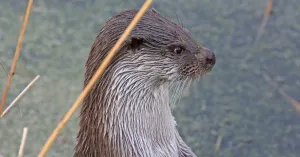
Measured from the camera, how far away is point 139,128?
1.88 m

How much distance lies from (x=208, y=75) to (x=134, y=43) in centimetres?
120

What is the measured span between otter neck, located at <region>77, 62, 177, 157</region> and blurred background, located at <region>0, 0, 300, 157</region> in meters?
0.76

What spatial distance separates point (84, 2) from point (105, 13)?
0.13 m

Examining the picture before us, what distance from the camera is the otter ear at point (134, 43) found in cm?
176

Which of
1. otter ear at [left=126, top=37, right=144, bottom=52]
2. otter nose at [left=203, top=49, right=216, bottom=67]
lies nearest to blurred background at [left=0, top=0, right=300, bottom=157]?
otter nose at [left=203, top=49, right=216, bottom=67]

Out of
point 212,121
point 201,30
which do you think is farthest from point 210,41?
point 212,121

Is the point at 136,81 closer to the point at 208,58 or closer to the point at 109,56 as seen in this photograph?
the point at 208,58

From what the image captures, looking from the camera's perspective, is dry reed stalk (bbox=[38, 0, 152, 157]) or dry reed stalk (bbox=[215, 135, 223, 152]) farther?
dry reed stalk (bbox=[215, 135, 223, 152])

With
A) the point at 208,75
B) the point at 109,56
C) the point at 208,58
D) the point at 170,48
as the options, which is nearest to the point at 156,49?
the point at 170,48

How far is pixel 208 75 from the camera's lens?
294 centimetres

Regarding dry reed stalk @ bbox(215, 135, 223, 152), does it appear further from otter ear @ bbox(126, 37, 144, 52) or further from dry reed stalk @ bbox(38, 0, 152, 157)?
dry reed stalk @ bbox(38, 0, 152, 157)

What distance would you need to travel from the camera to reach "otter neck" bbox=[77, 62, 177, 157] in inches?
71.7

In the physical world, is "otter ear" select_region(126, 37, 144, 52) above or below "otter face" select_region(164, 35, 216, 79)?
above

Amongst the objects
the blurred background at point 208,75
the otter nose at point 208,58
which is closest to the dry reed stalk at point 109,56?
the otter nose at point 208,58
